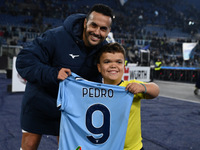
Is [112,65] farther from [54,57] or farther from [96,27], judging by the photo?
[54,57]

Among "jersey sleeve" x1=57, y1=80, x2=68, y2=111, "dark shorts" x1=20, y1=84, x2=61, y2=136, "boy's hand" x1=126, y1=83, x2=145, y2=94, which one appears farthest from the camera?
"dark shorts" x1=20, y1=84, x2=61, y2=136

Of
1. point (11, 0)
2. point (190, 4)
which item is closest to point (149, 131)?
point (11, 0)

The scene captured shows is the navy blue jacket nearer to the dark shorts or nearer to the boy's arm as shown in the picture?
the dark shorts

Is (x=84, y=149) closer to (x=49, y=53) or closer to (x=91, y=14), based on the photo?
(x=49, y=53)

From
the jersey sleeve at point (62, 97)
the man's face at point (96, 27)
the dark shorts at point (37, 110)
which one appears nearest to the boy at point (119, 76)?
the man's face at point (96, 27)

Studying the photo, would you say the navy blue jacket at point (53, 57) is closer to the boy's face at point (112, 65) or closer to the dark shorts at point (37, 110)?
the dark shorts at point (37, 110)

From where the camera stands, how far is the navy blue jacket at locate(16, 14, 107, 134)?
1719 mm

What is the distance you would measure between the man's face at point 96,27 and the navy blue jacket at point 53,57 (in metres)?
0.11

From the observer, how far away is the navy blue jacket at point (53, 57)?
1719 millimetres

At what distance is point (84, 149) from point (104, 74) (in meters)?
0.66

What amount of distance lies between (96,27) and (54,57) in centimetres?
47

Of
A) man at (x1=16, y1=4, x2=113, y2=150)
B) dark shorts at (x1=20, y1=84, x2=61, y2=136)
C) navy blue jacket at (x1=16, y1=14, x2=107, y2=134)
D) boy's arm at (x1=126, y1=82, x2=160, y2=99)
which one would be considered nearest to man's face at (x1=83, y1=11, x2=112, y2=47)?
man at (x1=16, y1=4, x2=113, y2=150)

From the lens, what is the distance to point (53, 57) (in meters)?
1.87

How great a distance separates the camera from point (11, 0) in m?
25.3
